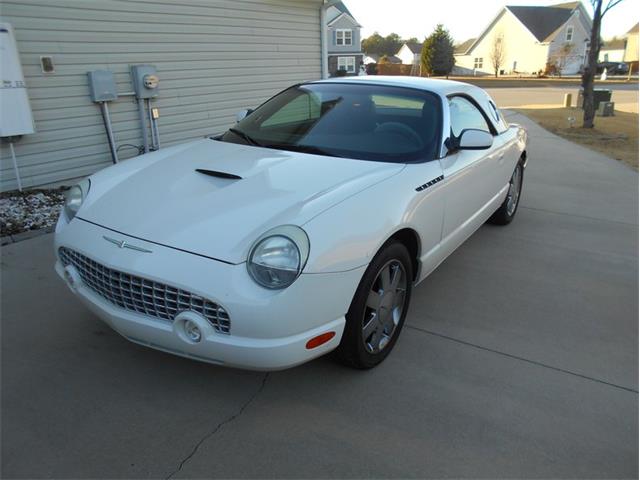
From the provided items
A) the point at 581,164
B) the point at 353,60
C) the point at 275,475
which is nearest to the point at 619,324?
the point at 275,475

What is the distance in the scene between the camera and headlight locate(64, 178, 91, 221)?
109 inches

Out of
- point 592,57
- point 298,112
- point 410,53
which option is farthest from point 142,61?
point 410,53

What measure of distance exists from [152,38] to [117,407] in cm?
656

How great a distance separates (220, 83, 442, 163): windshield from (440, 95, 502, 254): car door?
22 centimetres

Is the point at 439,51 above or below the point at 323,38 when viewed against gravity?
above

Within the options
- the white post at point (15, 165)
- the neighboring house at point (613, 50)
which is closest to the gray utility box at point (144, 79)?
the white post at point (15, 165)

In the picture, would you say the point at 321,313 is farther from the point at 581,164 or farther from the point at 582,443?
the point at 581,164

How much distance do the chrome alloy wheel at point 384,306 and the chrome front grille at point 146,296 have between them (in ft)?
2.65

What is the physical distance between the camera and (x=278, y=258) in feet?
6.94

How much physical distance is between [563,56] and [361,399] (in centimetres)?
5780

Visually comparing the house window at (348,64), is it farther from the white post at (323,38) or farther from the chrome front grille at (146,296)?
the chrome front grille at (146,296)

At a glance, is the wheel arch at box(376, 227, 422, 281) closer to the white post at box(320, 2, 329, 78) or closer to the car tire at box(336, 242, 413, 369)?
the car tire at box(336, 242, 413, 369)

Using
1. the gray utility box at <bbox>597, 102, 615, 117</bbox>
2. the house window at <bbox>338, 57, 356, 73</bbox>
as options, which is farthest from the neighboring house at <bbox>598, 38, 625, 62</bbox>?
the gray utility box at <bbox>597, 102, 615, 117</bbox>

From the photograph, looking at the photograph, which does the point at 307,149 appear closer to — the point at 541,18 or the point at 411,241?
the point at 411,241
